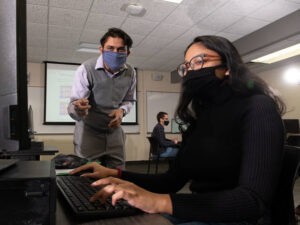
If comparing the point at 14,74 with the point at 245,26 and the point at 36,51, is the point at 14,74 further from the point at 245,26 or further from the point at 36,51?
the point at 36,51

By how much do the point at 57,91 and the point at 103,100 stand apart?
440 centimetres

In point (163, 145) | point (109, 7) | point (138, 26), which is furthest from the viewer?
point (163, 145)

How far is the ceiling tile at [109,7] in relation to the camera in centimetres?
315

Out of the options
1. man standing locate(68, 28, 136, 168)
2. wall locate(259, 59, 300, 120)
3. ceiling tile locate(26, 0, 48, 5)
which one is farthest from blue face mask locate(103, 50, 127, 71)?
wall locate(259, 59, 300, 120)

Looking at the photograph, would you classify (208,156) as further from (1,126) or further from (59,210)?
(1,126)

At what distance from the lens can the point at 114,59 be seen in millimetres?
1646

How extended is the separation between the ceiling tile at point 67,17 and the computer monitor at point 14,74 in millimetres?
3055

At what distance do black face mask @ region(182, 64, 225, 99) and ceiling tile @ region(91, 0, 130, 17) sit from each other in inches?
96.4

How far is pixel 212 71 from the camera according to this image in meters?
0.97

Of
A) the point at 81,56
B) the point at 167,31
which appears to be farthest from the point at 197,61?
the point at 81,56

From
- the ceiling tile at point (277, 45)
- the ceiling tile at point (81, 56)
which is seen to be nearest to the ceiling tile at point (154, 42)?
the ceiling tile at point (81, 56)

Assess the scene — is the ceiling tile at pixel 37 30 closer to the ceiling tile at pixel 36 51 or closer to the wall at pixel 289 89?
the ceiling tile at pixel 36 51

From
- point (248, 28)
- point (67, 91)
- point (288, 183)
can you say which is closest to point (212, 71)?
point (288, 183)

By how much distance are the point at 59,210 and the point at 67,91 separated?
17.9ft
